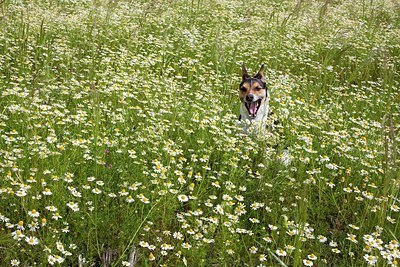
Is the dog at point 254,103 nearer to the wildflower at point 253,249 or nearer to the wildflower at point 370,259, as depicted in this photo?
the wildflower at point 253,249

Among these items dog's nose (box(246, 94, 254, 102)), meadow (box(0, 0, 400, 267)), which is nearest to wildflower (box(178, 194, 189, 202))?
meadow (box(0, 0, 400, 267))

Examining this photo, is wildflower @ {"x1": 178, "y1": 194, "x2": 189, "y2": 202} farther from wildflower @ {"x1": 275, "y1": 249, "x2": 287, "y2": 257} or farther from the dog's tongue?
the dog's tongue

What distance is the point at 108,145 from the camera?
4406 millimetres

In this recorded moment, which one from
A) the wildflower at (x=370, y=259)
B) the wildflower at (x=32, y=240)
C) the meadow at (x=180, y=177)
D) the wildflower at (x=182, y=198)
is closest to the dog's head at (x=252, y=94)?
the meadow at (x=180, y=177)

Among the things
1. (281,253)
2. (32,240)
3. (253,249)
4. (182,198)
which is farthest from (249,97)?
(32,240)

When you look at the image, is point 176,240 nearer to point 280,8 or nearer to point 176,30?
point 176,30

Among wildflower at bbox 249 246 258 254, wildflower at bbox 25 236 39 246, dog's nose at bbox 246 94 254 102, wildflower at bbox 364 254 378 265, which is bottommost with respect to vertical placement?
wildflower at bbox 25 236 39 246

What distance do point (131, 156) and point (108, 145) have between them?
354 millimetres

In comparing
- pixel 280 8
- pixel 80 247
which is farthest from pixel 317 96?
pixel 280 8

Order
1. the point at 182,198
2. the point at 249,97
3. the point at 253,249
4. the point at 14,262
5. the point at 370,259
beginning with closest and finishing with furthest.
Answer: the point at 14,262 < the point at 370,259 < the point at 253,249 < the point at 182,198 < the point at 249,97

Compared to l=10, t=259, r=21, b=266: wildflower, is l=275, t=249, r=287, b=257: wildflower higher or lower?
higher

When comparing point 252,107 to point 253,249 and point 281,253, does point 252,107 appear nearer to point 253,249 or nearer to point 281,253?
point 253,249

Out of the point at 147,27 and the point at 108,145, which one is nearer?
the point at 108,145

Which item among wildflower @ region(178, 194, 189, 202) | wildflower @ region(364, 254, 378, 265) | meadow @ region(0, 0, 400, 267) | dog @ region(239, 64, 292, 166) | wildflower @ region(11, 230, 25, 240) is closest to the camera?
wildflower @ region(11, 230, 25, 240)
